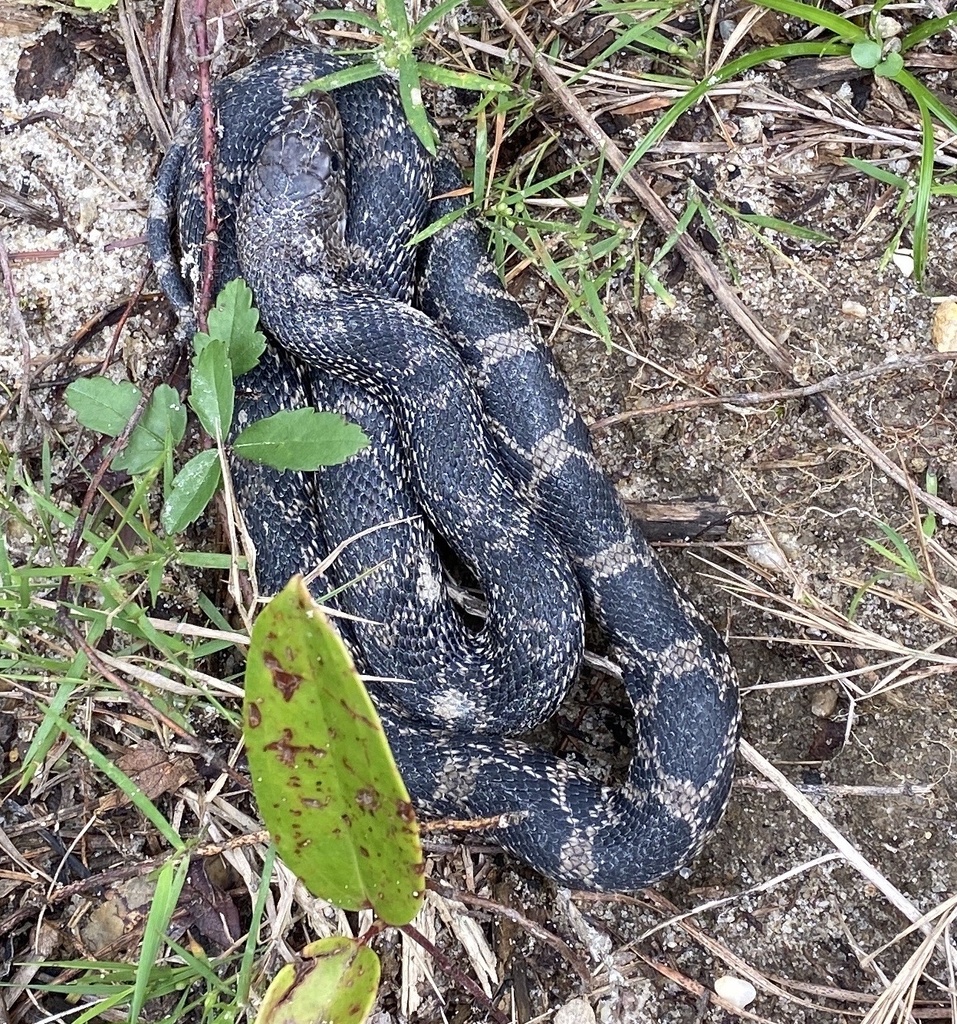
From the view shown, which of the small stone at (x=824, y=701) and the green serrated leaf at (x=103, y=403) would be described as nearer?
the green serrated leaf at (x=103, y=403)

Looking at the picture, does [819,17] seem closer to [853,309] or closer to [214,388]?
[853,309]

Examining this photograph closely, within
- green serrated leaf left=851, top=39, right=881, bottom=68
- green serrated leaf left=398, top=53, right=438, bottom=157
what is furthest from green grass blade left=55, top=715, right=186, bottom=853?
green serrated leaf left=851, top=39, right=881, bottom=68

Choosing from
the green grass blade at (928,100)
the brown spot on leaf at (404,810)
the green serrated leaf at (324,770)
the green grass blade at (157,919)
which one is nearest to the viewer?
the green serrated leaf at (324,770)

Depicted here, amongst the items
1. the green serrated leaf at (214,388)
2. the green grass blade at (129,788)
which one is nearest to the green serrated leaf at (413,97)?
the green serrated leaf at (214,388)

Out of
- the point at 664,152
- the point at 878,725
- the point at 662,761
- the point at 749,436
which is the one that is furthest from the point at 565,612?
the point at 664,152

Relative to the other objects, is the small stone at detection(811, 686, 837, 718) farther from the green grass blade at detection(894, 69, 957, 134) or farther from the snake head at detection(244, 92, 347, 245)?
the snake head at detection(244, 92, 347, 245)

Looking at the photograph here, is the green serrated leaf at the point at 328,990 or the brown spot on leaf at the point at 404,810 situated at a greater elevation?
the brown spot on leaf at the point at 404,810

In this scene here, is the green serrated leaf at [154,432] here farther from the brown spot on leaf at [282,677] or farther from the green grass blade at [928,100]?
the green grass blade at [928,100]
